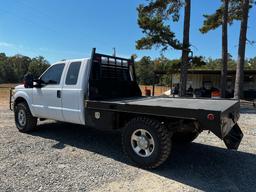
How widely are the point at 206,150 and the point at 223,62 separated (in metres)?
15.5

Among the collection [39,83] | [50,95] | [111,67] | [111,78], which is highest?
[111,67]

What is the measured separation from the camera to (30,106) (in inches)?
285

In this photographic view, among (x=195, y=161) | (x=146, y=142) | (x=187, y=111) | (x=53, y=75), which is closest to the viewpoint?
(x=187, y=111)

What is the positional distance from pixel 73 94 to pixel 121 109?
4.79 feet

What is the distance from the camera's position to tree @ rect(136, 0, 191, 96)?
57.3 ft

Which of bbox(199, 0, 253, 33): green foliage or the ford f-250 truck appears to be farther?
bbox(199, 0, 253, 33): green foliage

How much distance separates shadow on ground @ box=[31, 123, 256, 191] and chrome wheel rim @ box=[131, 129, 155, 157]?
1.30 feet

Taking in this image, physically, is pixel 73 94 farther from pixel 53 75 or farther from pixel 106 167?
pixel 106 167

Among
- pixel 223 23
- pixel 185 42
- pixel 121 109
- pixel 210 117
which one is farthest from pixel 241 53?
pixel 210 117

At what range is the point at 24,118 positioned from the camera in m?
7.47

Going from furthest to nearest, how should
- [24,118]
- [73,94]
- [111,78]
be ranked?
[24,118] < [111,78] < [73,94]

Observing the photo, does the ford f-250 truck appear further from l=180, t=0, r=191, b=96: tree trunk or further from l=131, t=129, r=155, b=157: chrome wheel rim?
l=180, t=0, r=191, b=96: tree trunk

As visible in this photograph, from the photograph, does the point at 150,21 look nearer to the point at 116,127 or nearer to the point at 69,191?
the point at 116,127

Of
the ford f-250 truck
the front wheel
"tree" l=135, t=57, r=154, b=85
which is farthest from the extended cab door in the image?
"tree" l=135, t=57, r=154, b=85
